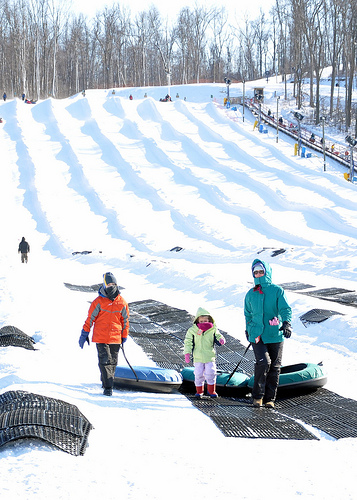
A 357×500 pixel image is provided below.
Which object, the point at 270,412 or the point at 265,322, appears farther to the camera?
the point at 265,322

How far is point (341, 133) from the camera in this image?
45.1 m

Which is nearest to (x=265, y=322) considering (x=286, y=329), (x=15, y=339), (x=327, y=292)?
(x=286, y=329)

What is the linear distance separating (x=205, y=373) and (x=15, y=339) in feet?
10.0

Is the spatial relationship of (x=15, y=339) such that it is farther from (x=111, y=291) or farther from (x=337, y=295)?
(x=337, y=295)

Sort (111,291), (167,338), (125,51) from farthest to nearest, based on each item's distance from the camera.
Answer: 1. (125,51)
2. (167,338)
3. (111,291)

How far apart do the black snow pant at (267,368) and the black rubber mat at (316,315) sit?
396cm

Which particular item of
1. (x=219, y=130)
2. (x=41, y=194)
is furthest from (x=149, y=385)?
(x=219, y=130)

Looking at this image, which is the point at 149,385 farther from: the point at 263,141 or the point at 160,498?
the point at 263,141

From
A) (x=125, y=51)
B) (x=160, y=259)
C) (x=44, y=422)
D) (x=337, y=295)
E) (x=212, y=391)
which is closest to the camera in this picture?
(x=44, y=422)

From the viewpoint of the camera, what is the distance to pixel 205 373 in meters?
6.70

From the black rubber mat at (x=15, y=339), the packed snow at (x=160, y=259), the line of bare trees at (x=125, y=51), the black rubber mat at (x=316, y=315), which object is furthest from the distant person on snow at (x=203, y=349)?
the line of bare trees at (x=125, y=51)

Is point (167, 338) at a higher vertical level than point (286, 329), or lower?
lower

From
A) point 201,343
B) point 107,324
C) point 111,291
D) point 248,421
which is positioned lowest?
point 248,421

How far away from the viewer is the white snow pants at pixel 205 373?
6.66 m
